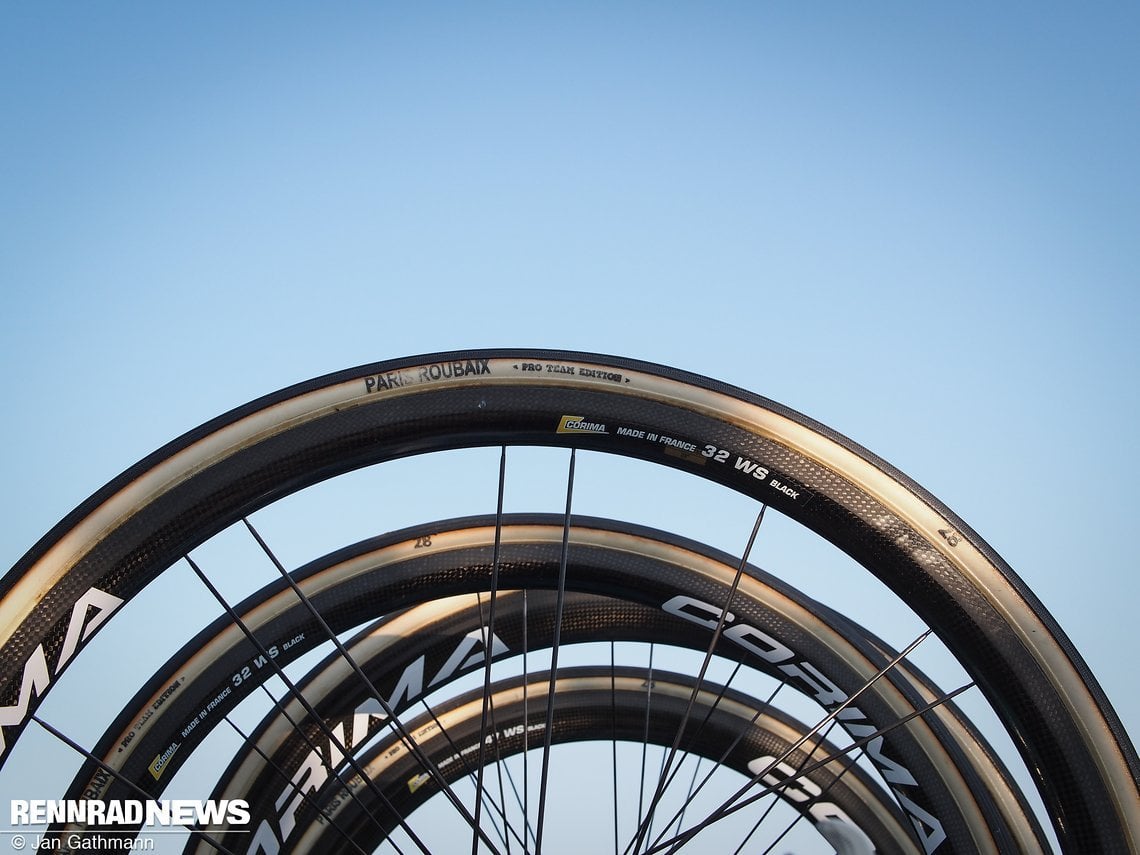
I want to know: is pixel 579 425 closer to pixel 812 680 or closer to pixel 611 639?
pixel 611 639

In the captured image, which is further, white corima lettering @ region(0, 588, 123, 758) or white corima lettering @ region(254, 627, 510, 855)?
white corima lettering @ region(254, 627, 510, 855)

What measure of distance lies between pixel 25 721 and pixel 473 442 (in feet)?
13.7

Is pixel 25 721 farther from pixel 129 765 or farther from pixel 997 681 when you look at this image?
pixel 997 681

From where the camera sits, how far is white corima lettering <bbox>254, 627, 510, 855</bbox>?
15.8 meters

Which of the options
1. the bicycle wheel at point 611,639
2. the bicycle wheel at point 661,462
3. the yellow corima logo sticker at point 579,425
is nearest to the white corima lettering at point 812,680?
the bicycle wheel at point 611,639

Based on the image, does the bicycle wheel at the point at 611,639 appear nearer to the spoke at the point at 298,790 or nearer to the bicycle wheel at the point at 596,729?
the spoke at the point at 298,790

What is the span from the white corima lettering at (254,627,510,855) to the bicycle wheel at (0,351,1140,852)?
704 centimetres

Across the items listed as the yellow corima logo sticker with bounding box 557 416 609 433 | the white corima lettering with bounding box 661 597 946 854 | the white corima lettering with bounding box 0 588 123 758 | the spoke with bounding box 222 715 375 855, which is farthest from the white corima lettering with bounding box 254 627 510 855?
the white corima lettering with bounding box 0 588 123 758

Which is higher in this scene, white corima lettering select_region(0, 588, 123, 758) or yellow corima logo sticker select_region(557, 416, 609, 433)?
yellow corima logo sticker select_region(557, 416, 609, 433)

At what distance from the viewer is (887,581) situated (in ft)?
32.0

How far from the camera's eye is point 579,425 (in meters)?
9.46

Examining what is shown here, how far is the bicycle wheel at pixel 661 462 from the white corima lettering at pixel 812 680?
3.81 m

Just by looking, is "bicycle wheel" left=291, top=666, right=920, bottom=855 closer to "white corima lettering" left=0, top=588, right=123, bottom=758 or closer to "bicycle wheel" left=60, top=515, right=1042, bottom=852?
"bicycle wheel" left=60, top=515, right=1042, bottom=852

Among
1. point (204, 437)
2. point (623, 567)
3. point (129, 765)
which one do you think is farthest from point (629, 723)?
point (204, 437)
